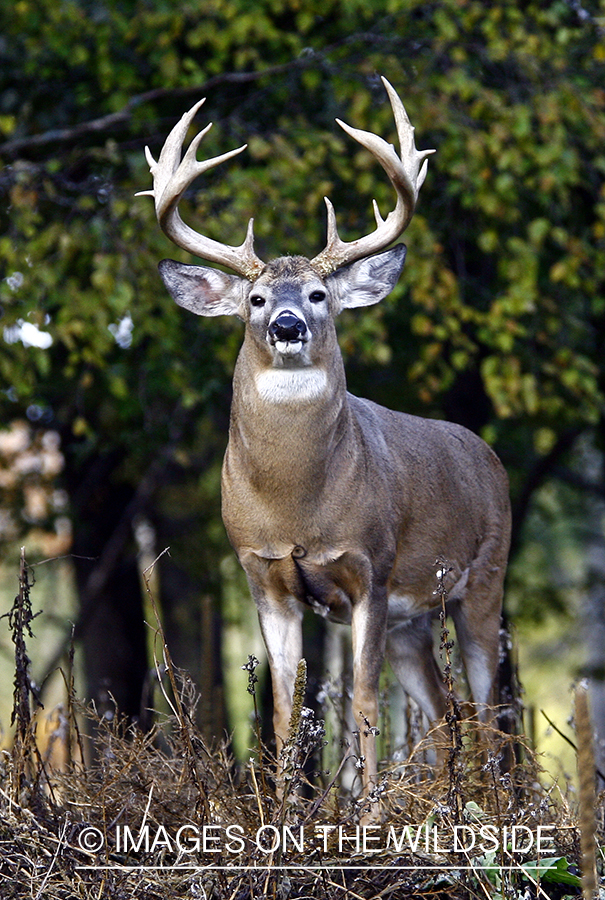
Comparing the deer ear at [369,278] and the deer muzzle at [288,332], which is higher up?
the deer ear at [369,278]

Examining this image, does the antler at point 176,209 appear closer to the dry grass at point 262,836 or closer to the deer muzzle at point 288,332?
the deer muzzle at point 288,332

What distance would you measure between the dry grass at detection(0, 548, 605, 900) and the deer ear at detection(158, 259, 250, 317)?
4.92 feet

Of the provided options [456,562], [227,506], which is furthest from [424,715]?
[227,506]

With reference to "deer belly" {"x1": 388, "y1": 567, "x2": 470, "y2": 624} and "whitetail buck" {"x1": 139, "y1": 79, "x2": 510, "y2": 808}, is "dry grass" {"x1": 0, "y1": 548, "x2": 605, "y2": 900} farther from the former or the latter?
"deer belly" {"x1": 388, "y1": 567, "x2": 470, "y2": 624}

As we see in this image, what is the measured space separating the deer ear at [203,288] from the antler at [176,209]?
0.08m

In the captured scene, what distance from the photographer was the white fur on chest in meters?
4.43

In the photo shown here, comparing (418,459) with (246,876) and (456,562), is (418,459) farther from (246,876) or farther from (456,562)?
(246,876)

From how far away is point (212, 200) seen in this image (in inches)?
310

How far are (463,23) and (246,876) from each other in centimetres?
646

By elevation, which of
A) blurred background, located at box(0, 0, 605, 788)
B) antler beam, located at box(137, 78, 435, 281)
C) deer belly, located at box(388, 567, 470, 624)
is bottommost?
deer belly, located at box(388, 567, 470, 624)

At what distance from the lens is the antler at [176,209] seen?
472 cm

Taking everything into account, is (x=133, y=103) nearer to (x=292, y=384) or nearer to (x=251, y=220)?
(x=251, y=220)

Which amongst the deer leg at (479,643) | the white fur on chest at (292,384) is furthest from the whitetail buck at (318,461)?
the deer leg at (479,643)

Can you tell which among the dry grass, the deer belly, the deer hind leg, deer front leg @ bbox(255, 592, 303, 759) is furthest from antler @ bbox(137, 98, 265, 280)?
the deer hind leg
